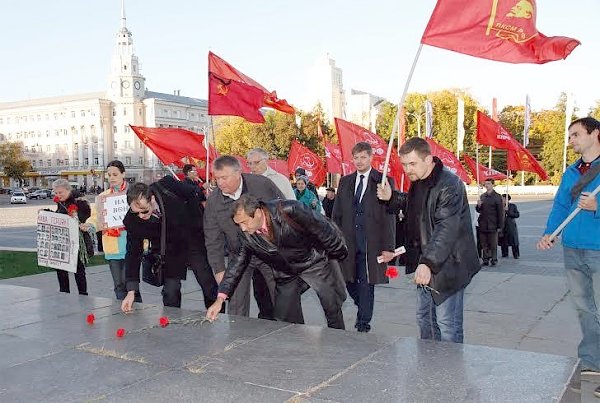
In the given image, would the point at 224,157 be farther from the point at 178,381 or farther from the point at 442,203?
the point at 178,381

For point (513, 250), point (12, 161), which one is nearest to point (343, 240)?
point (513, 250)

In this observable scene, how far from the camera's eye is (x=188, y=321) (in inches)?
183

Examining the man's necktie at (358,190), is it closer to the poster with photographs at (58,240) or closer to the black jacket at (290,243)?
the black jacket at (290,243)

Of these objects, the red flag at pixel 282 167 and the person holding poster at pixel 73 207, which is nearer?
the person holding poster at pixel 73 207

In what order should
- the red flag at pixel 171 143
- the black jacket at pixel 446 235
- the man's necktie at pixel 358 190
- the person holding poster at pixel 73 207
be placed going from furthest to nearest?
1. the red flag at pixel 171 143
2. the person holding poster at pixel 73 207
3. the man's necktie at pixel 358 190
4. the black jacket at pixel 446 235

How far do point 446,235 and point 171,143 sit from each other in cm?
804

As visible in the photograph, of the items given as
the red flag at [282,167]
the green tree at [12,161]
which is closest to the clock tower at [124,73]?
the green tree at [12,161]

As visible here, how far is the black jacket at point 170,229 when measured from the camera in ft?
18.0

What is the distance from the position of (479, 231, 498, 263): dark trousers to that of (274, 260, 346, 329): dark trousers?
759cm

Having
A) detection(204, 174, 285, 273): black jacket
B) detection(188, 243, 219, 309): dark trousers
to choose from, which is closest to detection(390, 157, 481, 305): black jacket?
detection(204, 174, 285, 273): black jacket

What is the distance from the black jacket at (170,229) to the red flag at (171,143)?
5.26 meters

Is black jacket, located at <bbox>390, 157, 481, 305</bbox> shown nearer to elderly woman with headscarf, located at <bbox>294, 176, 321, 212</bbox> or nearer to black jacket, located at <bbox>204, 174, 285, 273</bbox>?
black jacket, located at <bbox>204, 174, 285, 273</bbox>

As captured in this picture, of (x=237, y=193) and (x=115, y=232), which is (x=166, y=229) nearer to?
(x=237, y=193)

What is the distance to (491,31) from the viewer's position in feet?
15.8
